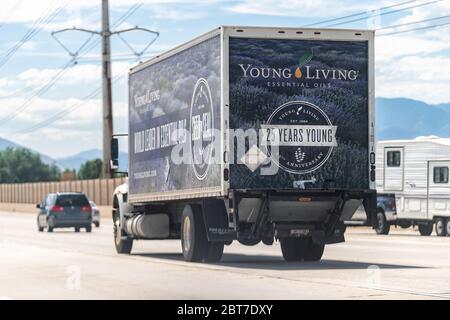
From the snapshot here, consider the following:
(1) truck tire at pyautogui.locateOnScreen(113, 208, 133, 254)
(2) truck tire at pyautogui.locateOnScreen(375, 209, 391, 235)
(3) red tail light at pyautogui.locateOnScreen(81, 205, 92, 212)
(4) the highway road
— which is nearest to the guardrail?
(3) red tail light at pyautogui.locateOnScreen(81, 205, 92, 212)

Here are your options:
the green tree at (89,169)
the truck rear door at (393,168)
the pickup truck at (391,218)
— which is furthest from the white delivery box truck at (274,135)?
the green tree at (89,169)

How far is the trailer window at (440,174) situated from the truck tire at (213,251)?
17.5m

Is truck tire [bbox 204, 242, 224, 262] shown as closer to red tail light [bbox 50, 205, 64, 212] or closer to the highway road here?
the highway road

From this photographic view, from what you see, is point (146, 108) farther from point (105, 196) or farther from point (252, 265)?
point (105, 196)

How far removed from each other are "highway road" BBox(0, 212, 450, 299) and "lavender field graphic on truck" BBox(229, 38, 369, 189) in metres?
1.82

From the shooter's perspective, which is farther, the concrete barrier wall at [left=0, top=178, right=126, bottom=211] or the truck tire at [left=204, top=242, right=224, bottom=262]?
the concrete barrier wall at [left=0, top=178, right=126, bottom=211]

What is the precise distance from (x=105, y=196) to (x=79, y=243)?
37410 mm

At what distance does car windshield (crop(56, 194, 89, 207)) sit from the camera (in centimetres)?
4716

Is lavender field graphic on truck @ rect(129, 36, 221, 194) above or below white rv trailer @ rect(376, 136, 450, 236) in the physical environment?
above

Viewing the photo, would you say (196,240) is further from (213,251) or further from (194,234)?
(213,251)

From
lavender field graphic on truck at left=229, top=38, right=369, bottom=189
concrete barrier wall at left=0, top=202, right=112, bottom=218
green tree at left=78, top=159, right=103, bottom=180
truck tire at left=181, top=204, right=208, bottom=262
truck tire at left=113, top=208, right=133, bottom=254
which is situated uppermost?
lavender field graphic on truck at left=229, top=38, right=369, bottom=189

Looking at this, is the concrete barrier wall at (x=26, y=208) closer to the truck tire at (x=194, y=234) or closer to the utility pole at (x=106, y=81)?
the utility pole at (x=106, y=81)

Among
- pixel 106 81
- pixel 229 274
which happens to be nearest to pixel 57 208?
pixel 106 81
